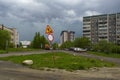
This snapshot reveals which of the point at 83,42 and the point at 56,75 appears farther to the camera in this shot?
the point at 83,42

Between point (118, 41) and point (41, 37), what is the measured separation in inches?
2582

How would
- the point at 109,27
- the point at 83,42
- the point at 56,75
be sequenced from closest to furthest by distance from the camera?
the point at 56,75, the point at 83,42, the point at 109,27

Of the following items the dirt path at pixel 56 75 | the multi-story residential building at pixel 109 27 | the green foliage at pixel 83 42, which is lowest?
the dirt path at pixel 56 75

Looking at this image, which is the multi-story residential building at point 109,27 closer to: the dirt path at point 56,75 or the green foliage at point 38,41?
the green foliage at point 38,41

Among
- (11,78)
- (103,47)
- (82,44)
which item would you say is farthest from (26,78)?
(82,44)

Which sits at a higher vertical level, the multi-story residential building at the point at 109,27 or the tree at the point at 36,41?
the multi-story residential building at the point at 109,27

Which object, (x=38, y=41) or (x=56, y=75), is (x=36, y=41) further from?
(x=56, y=75)

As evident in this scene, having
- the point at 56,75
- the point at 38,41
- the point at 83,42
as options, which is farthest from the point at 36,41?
the point at 56,75

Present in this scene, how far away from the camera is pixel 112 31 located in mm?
191875

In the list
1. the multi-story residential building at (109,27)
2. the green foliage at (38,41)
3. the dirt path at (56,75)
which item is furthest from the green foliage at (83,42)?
the dirt path at (56,75)

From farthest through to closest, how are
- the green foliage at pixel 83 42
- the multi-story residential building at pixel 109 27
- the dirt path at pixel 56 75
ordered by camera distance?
the multi-story residential building at pixel 109 27 → the green foliage at pixel 83 42 → the dirt path at pixel 56 75

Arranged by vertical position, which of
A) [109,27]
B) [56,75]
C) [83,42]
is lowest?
[56,75]

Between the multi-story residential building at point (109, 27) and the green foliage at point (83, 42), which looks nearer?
the green foliage at point (83, 42)

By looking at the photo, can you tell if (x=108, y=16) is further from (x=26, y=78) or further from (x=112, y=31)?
(x=26, y=78)
